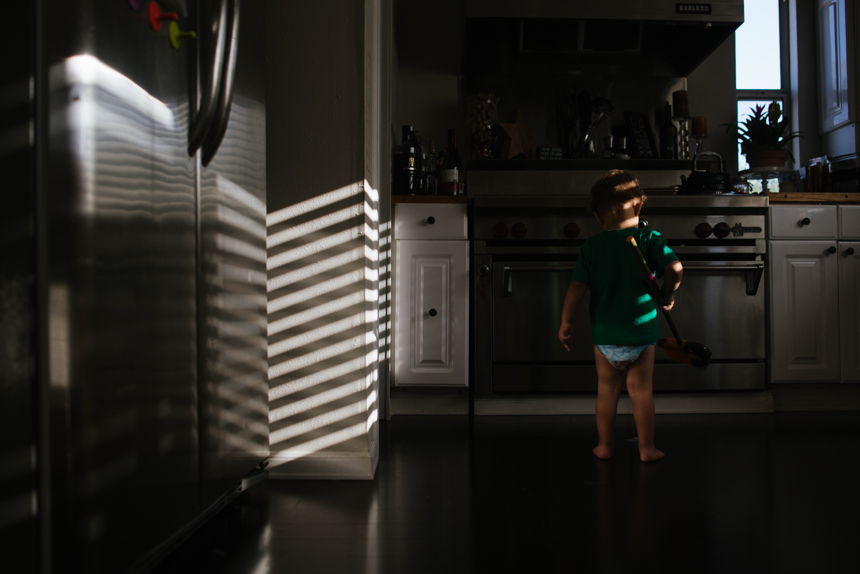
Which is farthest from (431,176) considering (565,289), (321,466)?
(321,466)

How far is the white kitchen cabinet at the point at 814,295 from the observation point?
7.95ft

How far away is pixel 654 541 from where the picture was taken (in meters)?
1.09

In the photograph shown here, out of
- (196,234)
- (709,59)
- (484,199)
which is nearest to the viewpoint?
(196,234)

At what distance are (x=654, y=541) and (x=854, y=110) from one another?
3027 millimetres

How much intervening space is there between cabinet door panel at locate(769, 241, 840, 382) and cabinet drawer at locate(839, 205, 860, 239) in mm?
72

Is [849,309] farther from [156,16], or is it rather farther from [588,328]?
[156,16]

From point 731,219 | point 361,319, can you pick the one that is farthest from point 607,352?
point 731,219

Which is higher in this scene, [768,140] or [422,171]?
[768,140]

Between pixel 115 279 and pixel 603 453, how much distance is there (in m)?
1.43

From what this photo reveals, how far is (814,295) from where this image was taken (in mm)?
2436

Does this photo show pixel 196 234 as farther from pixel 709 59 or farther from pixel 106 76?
pixel 709 59

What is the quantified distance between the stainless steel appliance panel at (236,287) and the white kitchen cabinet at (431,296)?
1.03 m

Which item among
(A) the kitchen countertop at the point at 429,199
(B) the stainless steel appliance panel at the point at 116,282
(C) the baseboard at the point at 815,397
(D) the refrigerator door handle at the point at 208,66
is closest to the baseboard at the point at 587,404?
(C) the baseboard at the point at 815,397

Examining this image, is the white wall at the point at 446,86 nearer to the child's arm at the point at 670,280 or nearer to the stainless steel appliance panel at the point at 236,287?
the child's arm at the point at 670,280
